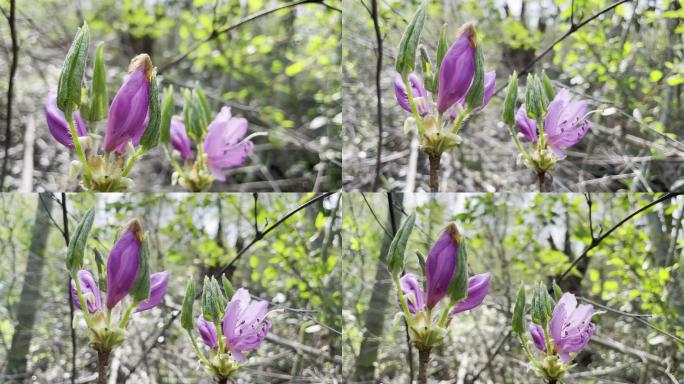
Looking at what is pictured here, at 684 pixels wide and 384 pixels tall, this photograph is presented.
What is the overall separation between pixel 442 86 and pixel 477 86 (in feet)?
0.13

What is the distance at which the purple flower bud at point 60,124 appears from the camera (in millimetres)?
857

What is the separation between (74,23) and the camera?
1.03 meters

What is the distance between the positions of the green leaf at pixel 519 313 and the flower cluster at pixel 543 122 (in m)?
0.17

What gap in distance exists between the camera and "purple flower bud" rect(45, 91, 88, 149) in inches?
33.8

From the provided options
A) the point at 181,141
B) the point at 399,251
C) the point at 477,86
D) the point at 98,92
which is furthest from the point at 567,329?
the point at 98,92

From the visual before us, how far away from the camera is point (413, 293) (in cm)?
95

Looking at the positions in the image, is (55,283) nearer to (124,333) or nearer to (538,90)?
(124,333)

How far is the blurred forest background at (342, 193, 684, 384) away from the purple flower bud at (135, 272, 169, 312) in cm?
24

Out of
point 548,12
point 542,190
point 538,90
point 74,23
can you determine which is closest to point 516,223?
point 542,190

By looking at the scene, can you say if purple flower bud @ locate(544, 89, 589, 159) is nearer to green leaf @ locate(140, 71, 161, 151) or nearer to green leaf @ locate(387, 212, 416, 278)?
green leaf @ locate(387, 212, 416, 278)

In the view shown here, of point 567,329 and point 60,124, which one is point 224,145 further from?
point 567,329

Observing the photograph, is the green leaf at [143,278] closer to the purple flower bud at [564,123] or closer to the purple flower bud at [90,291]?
the purple flower bud at [90,291]

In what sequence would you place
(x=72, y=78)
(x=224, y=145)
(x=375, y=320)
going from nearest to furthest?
(x=72, y=78) → (x=224, y=145) → (x=375, y=320)

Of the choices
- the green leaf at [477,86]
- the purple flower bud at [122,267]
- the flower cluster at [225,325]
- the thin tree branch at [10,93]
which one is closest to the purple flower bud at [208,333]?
the flower cluster at [225,325]
